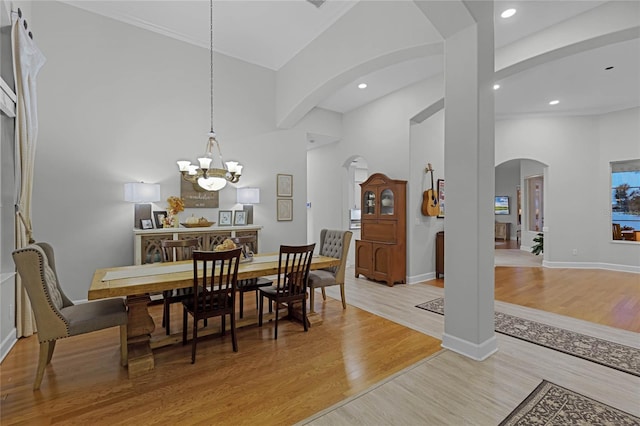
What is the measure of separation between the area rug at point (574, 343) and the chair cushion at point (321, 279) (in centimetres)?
192

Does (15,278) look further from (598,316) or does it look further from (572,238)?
(572,238)

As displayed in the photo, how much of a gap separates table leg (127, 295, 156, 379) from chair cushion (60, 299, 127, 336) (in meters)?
0.10

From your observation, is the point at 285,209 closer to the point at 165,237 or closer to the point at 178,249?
the point at 165,237

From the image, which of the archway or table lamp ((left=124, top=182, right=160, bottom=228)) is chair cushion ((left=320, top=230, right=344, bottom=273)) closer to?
table lamp ((left=124, top=182, right=160, bottom=228))

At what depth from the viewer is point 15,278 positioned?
3.12m

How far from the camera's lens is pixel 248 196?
204 inches

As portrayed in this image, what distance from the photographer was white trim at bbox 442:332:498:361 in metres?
2.66

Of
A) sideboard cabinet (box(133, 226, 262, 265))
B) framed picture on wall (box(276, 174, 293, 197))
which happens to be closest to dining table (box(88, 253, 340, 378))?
sideboard cabinet (box(133, 226, 262, 265))

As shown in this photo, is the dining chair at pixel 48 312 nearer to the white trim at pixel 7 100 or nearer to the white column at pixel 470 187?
the white trim at pixel 7 100

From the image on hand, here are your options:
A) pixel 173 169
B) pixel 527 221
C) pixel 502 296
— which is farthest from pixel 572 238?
pixel 173 169

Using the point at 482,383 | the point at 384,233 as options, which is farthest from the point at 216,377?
the point at 384,233

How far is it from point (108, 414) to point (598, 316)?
5.05m

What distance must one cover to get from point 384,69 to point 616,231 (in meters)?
6.06

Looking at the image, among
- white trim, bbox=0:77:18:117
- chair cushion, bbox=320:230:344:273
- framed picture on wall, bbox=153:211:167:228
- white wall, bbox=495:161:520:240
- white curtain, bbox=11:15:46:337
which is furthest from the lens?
white wall, bbox=495:161:520:240
